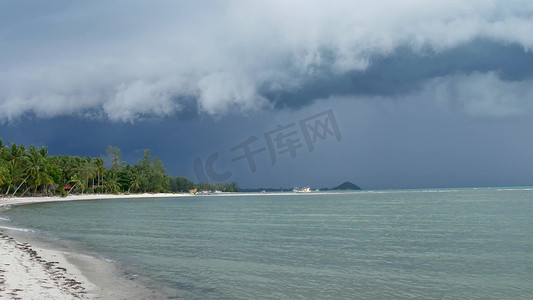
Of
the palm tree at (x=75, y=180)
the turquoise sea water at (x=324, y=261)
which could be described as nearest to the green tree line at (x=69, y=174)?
the palm tree at (x=75, y=180)

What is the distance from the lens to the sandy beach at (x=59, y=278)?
43.3 ft

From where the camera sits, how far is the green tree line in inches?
3841

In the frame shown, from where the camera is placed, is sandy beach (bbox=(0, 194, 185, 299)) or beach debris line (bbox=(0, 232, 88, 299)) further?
sandy beach (bbox=(0, 194, 185, 299))

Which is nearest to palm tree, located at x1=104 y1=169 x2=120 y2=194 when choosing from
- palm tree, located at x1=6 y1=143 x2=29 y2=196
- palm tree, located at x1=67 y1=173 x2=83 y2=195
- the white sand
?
palm tree, located at x1=67 y1=173 x2=83 y2=195

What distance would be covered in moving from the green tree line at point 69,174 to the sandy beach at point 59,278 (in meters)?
78.3

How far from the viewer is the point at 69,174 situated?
420 feet

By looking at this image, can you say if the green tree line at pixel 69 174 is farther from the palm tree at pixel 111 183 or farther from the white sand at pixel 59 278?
the white sand at pixel 59 278

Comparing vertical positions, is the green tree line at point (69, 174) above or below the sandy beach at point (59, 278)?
above

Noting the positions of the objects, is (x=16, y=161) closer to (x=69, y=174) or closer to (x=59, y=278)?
(x=69, y=174)

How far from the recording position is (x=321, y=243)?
2784cm

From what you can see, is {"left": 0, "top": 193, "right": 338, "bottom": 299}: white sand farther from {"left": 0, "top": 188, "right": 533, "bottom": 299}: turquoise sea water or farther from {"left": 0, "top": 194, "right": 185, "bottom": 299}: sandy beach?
{"left": 0, "top": 188, "right": 533, "bottom": 299}: turquoise sea water

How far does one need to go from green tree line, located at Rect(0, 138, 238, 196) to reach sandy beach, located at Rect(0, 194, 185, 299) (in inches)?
3083

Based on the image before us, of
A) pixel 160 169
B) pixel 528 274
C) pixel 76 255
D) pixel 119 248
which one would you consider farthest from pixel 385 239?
pixel 160 169

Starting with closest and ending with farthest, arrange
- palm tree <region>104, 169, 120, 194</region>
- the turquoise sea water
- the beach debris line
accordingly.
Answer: the beach debris line → the turquoise sea water → palm tree <region>104, 169, 120, 194</region>
